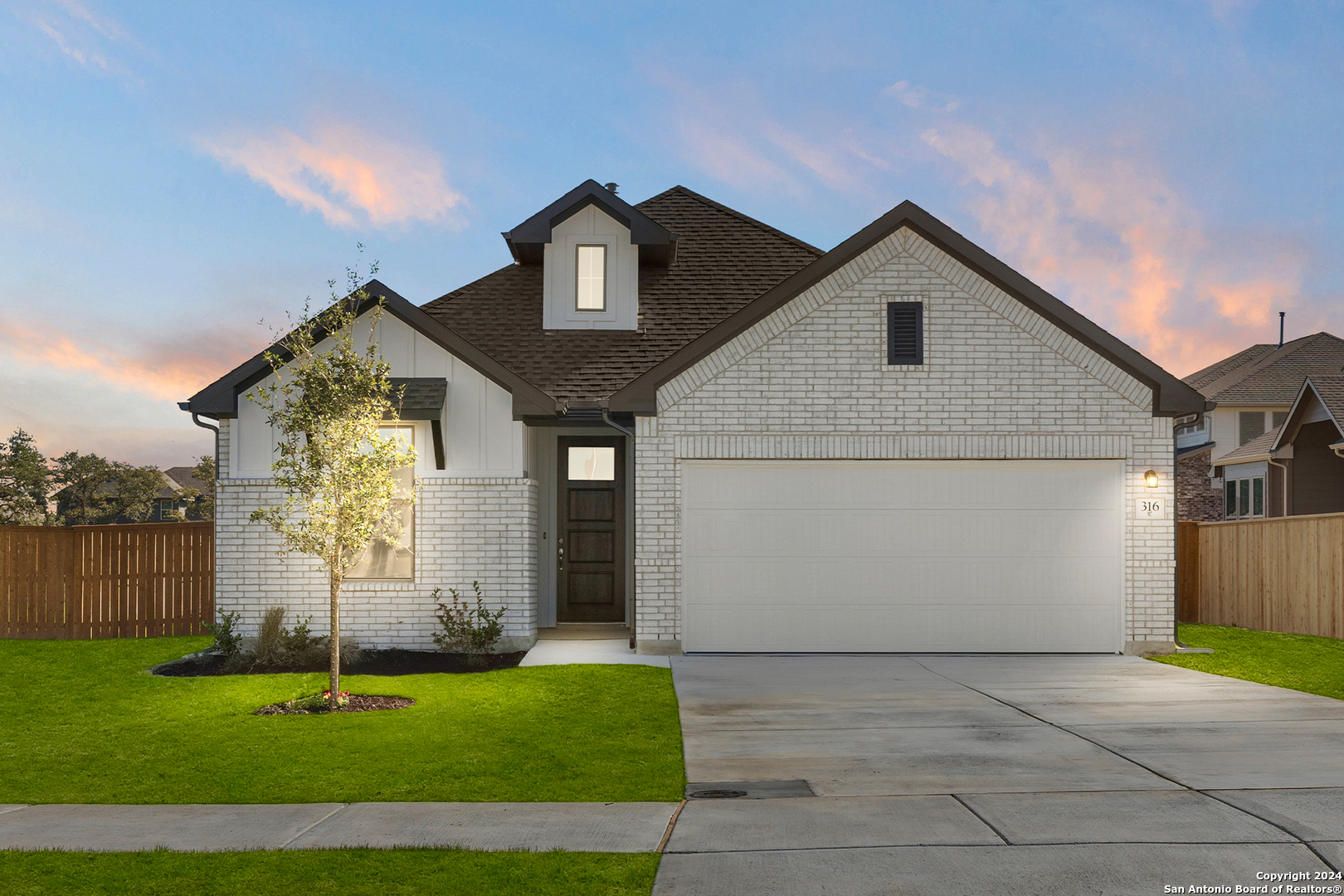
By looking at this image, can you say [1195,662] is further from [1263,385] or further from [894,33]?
[1263,385]

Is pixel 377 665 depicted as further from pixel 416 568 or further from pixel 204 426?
pixel 204 426

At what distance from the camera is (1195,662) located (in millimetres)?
12102

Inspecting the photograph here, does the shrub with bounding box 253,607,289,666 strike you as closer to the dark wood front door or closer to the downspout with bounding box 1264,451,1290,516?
the dark wood front door

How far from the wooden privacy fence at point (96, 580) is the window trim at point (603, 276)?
661 centimetres

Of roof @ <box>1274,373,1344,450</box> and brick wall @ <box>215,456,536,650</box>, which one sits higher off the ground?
roof @ <box>1274,373,1344,450</box>

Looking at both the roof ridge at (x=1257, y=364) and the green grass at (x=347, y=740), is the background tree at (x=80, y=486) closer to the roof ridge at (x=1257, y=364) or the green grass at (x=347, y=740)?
the green grass at (x=347, y=740)

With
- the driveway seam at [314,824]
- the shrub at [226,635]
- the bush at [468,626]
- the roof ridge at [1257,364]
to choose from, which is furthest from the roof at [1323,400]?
the driveway seam at [314,824]

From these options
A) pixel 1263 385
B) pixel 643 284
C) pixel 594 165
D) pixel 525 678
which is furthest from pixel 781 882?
pixel 1263 385

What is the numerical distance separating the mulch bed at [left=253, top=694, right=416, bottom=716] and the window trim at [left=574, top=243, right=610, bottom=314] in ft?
24.8

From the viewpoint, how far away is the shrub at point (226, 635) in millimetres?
12484

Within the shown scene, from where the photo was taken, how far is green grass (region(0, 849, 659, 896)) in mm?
4285

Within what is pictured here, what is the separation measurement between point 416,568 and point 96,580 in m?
6.18

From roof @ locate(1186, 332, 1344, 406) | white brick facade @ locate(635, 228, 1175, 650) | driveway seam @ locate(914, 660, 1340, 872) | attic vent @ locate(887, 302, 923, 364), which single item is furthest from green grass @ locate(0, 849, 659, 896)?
roof @ locate(1186, 332, 1344, 406)

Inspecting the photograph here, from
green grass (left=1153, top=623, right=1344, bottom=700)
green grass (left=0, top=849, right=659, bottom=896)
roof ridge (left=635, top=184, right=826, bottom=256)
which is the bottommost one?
green grass (left=1153, top=623, right=1344, bottom=700)
